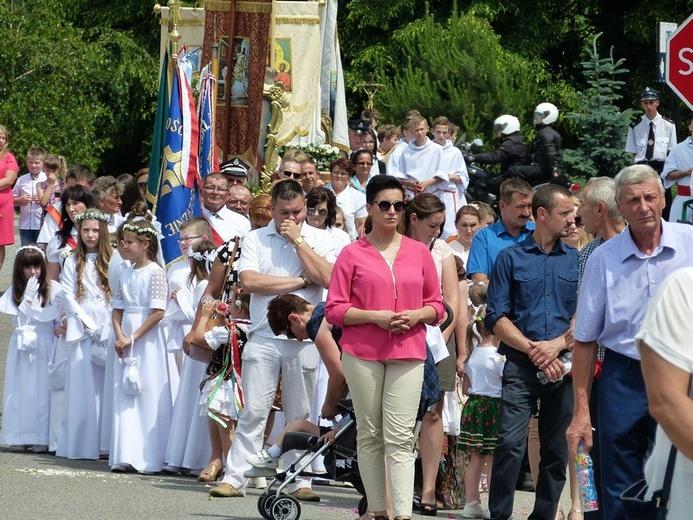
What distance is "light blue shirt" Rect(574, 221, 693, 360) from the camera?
6.32m

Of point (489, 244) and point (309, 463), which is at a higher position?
point (489, 244)

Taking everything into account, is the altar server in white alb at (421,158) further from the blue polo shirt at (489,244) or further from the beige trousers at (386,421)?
the beige trousers at (386,421)

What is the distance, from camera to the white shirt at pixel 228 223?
11.7m

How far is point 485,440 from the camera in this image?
30.5 ft

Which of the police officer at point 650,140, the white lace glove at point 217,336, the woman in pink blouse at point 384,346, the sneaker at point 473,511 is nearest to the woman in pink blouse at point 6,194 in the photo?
the police officer at point 650,140

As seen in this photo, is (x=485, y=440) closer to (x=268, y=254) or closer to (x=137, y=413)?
(x=268, y=254)

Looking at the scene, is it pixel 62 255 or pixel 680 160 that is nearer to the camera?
pixel 62 255

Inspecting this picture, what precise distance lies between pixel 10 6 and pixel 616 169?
1799 centimetres

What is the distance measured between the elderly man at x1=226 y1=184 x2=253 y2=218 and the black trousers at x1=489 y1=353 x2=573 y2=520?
4.13 metres

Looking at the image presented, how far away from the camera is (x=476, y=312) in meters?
9.98

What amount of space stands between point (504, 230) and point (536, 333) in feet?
5.11

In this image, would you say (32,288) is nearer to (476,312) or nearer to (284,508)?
(476,312)

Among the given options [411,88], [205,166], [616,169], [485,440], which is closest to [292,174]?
[205,166]

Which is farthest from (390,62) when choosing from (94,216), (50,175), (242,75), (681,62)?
(681,62)
